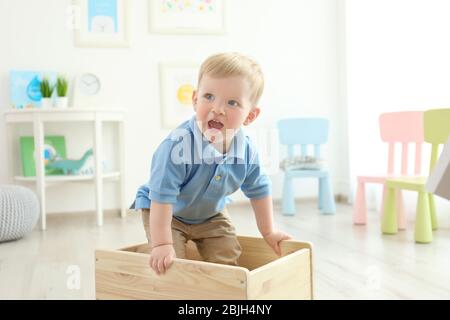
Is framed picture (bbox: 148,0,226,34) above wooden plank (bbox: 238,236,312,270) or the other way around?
above

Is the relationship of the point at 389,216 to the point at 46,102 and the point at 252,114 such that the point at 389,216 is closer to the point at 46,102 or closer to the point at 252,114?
the point at 252,114

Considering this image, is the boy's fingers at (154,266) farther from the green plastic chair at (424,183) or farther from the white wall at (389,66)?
the white wall at (389,66)

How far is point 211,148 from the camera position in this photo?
4.14 ft

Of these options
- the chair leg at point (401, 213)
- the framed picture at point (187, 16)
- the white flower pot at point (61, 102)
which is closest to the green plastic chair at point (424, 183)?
the chair leg at point (401, 213)

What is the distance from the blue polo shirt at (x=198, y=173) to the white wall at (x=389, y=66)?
1716 millimetres

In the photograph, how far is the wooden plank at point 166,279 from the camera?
1.02m

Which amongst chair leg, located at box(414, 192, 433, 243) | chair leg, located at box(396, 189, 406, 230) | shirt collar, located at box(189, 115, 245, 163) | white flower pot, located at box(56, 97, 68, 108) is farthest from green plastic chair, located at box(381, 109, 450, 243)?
white flower pot, located at box(56, 97, 68, 108)

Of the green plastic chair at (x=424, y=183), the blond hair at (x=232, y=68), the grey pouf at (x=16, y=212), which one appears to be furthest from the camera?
the grey pouf at (x=16, y=212)

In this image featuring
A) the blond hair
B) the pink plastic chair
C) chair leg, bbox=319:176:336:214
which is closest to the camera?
the blond hair

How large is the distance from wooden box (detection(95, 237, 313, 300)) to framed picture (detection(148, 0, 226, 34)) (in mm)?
2411

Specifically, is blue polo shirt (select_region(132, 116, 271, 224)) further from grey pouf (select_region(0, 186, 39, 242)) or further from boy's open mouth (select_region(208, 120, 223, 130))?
grey pouf (select_region(0, 186, 39, 242))

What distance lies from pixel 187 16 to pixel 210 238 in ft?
7.84

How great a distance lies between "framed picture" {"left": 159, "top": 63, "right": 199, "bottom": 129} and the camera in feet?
11.4

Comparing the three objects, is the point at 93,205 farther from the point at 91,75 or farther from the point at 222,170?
the point at 222,170
